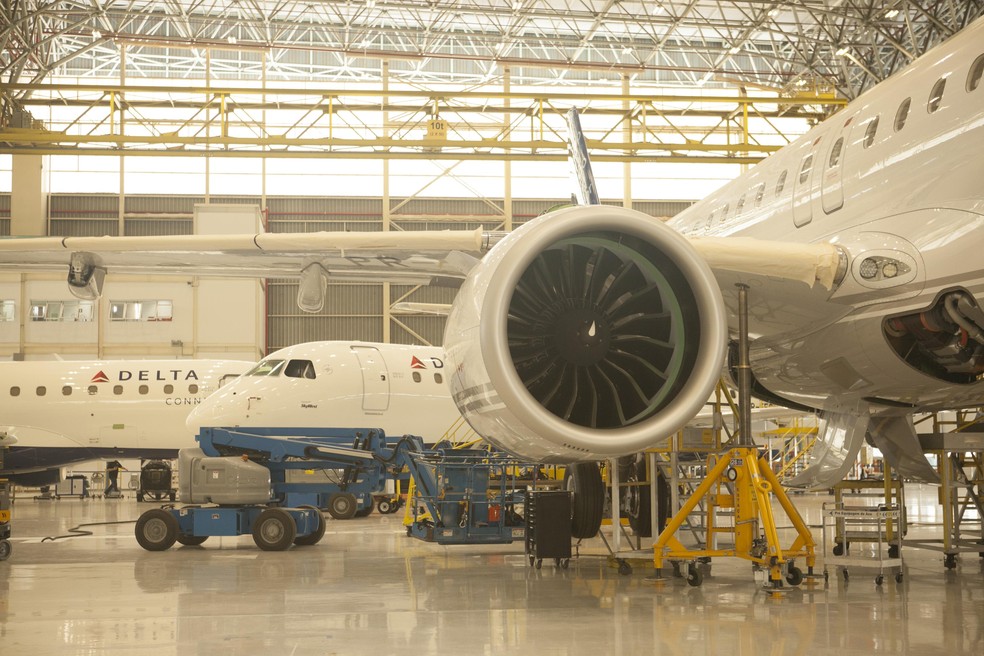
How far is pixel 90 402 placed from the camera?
2580cm

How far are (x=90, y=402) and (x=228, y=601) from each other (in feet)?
59.7

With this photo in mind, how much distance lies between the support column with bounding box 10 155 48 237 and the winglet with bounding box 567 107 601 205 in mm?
28048

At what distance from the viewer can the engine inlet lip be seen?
6.42m

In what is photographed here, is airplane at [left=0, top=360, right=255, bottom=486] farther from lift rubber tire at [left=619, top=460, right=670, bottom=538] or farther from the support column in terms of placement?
lift rubber tire at [left=619, top=460, right=670, bottom=538]

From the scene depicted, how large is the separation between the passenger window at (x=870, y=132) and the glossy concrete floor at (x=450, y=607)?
3.67 meters

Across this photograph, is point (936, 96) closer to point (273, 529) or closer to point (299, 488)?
point (273, 529)

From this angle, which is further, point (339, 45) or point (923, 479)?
point (339, 45)

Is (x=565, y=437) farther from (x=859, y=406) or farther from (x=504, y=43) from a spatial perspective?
(x=504, y=43)

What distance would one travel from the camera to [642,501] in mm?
14664

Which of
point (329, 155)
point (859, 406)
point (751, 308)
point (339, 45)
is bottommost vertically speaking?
point (859, 406)

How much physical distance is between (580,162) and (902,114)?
23.7ft

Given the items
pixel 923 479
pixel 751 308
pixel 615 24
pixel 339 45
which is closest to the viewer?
pixel 751 308

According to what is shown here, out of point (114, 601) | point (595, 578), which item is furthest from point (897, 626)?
point (114, 601)

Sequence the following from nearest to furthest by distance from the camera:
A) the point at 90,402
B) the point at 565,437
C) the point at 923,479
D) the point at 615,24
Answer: the point at 565,437, the point at 923,479, the point at 90,402, the point at 615,24
